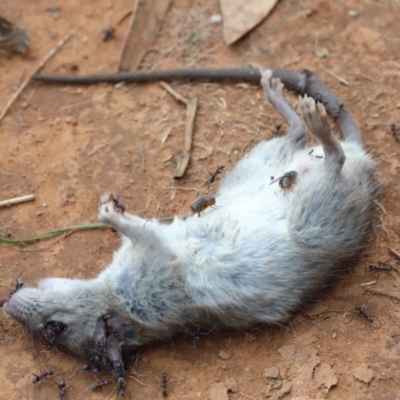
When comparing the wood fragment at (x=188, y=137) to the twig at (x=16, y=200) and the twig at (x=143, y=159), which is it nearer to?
the twig at (x=143, y=159)

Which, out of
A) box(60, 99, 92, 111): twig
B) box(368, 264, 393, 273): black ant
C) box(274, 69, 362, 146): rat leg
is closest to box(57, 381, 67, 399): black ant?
box(368, 264, 393, 273): black ant

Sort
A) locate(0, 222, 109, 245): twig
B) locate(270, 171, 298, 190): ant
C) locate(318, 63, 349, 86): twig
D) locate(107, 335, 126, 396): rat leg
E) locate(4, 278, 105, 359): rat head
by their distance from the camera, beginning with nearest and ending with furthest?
locate(107, 335, 126, 396): rat leg < locate(4, 278, 105, 359): rat head < locate(270, 171, 298, 190): ant < locate(0, 222, 109, 245): twig < locate(318, 63, 349, 86): twig

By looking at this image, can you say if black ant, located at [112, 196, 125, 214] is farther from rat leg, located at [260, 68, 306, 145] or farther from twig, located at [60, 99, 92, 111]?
rat leg, located at [260, 68, 306, 145]

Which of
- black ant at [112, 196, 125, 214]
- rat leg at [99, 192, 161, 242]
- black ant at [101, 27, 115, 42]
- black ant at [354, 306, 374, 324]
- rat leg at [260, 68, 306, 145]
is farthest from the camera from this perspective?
black ant at [101, 27, 115, 42]

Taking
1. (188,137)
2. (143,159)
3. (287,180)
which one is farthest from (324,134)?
(143,159)

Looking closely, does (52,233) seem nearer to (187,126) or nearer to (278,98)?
(187,126)

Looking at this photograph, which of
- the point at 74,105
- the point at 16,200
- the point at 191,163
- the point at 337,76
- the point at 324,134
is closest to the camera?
the point at 324,134
